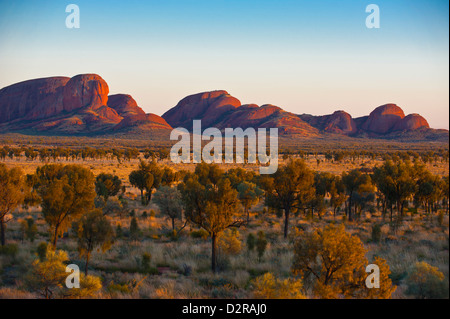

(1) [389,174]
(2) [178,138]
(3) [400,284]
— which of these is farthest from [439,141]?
(3) [400,284]

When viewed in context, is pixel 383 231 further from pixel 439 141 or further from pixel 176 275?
pixel 439 141

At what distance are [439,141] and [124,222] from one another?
19271cm

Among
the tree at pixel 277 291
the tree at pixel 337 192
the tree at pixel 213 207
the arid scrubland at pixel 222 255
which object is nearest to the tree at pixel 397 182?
the arid scrubland at pixel 222 255

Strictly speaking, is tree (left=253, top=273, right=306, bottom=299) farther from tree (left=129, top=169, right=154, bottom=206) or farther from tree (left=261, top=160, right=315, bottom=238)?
tree (left=129, top=169, right=154, bottom=206)

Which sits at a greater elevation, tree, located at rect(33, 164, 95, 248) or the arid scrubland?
tree, located at rect(33, 164, 95, 248)

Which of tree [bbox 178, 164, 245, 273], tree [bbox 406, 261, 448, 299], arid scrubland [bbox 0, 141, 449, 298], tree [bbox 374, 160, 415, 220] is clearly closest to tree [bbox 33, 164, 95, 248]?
arid scrubland [bbox 0, 141, 449, 298]

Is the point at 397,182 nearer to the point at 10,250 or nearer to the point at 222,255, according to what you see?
the point at 222,255

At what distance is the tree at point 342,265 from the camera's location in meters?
9.30

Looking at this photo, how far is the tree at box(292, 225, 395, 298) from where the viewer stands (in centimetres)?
930

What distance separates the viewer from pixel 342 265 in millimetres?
9516

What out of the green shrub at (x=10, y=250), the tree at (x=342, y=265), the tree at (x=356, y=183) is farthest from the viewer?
the tree at (x=356, y=183)

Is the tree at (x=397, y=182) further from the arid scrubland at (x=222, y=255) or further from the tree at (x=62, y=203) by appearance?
the tree at (x=62, y=203)

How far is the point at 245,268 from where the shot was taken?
48.0ft

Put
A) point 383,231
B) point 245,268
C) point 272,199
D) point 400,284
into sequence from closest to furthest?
1. point 400,284
2. point 245,268
3. point 383,231
4. point 272,199
